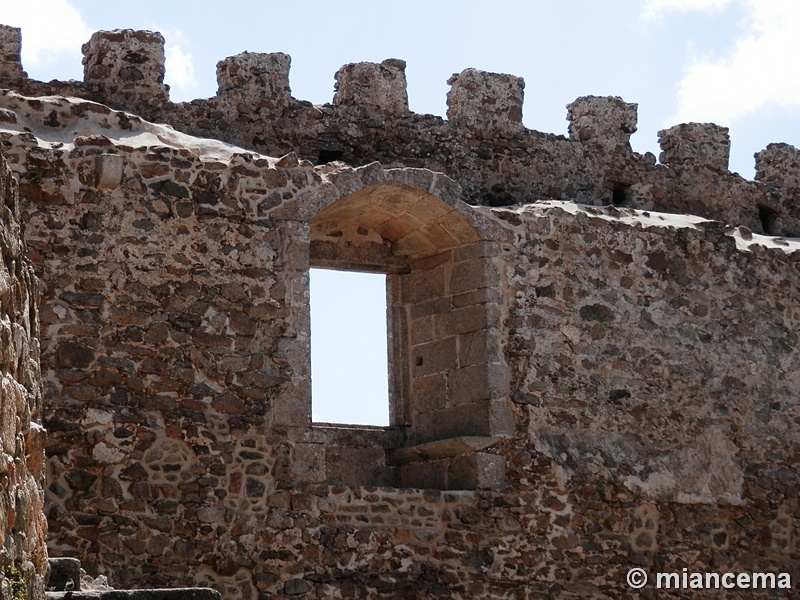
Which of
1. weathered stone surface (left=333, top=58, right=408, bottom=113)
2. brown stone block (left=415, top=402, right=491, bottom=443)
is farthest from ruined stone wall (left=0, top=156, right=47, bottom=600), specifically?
weathered stone surface (left=333, top=58, right=408, bottom=113)

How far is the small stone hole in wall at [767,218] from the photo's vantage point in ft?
43.8

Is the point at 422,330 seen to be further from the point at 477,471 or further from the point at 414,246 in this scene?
the point at 477,471

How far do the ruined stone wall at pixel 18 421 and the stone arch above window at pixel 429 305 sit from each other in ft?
17.7

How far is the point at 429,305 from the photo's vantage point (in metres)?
11.4

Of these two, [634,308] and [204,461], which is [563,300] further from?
[204,461]

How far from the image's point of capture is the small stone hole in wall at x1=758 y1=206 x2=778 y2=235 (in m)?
13.3

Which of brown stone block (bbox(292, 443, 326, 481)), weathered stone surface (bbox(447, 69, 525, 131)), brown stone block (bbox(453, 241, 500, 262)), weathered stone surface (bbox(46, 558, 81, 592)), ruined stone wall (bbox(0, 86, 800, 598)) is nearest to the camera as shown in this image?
weathered stone surface (bbox(46, 558, 81, 592))

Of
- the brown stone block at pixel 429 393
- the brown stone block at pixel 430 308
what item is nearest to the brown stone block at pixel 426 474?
the brown stone block at pixel 429 393

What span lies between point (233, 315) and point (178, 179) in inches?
37.2

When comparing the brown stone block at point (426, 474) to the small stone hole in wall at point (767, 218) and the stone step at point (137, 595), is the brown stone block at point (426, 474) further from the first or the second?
the stone step at point (137, 595)

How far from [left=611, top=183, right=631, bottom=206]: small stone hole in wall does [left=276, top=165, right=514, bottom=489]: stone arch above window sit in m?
1.93

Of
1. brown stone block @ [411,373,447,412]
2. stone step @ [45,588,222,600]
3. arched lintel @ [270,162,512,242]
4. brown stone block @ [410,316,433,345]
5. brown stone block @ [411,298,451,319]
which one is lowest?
stone step @ [45,588,222,600]

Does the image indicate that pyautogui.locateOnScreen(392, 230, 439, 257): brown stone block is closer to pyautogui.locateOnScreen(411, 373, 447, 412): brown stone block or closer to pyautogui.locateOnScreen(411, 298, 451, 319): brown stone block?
pyautogui.locateOnScreen(411, 298, 451, 319): brown stone block

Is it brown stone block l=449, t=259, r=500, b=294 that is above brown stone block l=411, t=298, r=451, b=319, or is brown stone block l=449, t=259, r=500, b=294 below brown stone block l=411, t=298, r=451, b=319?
above
